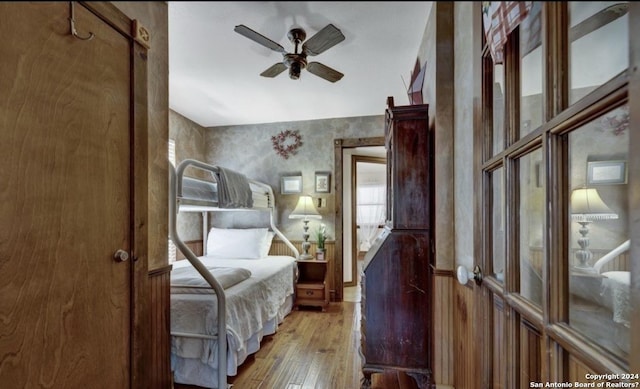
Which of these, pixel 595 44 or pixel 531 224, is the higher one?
Answer: pixel 595 44

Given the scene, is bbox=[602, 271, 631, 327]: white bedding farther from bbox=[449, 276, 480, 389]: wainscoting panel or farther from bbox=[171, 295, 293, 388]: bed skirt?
bbox=[171, 295, 293, 388]: bed skirt

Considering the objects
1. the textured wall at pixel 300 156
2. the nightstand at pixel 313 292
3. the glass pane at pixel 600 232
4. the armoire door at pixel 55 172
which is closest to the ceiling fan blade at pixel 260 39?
the armoire door at pixel 55 172

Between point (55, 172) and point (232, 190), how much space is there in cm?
157

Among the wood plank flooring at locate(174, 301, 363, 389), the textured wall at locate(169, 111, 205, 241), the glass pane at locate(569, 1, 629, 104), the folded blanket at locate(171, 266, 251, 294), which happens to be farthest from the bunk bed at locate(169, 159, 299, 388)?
the glass pane at locate(569, 1, 629, 104)

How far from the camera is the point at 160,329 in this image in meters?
1.28

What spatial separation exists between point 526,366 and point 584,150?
507mm

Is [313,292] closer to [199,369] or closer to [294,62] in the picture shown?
[199,369]

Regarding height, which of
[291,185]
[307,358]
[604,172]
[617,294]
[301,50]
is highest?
[301,50]

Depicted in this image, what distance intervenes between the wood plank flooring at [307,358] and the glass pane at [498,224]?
1500 millimetres

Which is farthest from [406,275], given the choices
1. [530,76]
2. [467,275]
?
[530,76]

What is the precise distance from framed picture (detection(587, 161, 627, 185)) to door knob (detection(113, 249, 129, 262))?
135cm

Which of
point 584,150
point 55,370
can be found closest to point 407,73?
point 584,150

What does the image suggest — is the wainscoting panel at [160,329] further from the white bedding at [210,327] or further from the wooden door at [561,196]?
the wooden door at [561,196]

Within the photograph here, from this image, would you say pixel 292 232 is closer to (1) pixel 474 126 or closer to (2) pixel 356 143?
(2) pixel 356 143
